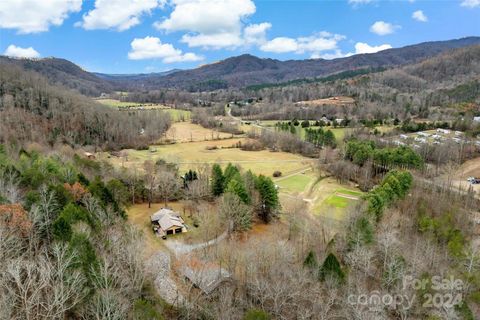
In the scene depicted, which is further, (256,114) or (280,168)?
(256,114)

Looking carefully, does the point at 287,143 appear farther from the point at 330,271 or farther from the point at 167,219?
the point at 330,271

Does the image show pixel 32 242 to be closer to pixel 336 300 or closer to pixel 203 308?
pixel 203 308

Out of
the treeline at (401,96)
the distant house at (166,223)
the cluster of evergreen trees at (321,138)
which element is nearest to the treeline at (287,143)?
the cluster of evergreen trees at (321,138)

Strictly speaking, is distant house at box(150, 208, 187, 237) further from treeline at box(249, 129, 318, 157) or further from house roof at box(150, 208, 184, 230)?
treeline at box(249, 129, 318, 157)

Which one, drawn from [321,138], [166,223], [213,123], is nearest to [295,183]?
[166,223]

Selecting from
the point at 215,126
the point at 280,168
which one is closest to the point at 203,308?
the point at 280,168

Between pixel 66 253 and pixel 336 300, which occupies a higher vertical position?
pixel 66 253
